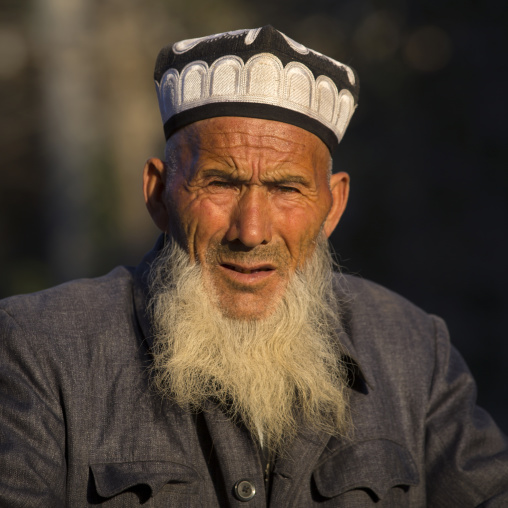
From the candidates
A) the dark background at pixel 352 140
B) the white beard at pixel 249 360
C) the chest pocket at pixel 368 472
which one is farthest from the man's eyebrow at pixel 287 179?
the dark background at pixel 352 140

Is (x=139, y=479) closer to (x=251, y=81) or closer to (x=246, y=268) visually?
(x=246, y=268)

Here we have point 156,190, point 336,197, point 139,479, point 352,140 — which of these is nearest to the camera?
point 139,479

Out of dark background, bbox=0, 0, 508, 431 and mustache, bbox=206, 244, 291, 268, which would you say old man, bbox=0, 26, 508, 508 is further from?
dark background, bbox=0, 0, 508, 431

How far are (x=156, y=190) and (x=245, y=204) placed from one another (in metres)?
0.51

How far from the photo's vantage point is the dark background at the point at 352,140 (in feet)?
Answer: 29.0

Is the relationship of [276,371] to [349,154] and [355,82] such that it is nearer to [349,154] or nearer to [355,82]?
[355,82]

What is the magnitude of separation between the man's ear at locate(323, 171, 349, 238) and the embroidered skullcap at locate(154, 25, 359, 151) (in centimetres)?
27

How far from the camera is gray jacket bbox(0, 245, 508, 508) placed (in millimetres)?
2330

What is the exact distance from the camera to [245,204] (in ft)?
8.50

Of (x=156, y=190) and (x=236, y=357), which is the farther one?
(x=156, y=190)

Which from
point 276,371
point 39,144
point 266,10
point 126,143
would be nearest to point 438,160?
point 266,10

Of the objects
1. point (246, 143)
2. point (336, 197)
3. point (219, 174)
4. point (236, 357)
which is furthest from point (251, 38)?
point (236, 357)

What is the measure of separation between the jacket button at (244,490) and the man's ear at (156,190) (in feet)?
3.54

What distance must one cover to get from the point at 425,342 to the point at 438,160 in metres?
6.99
